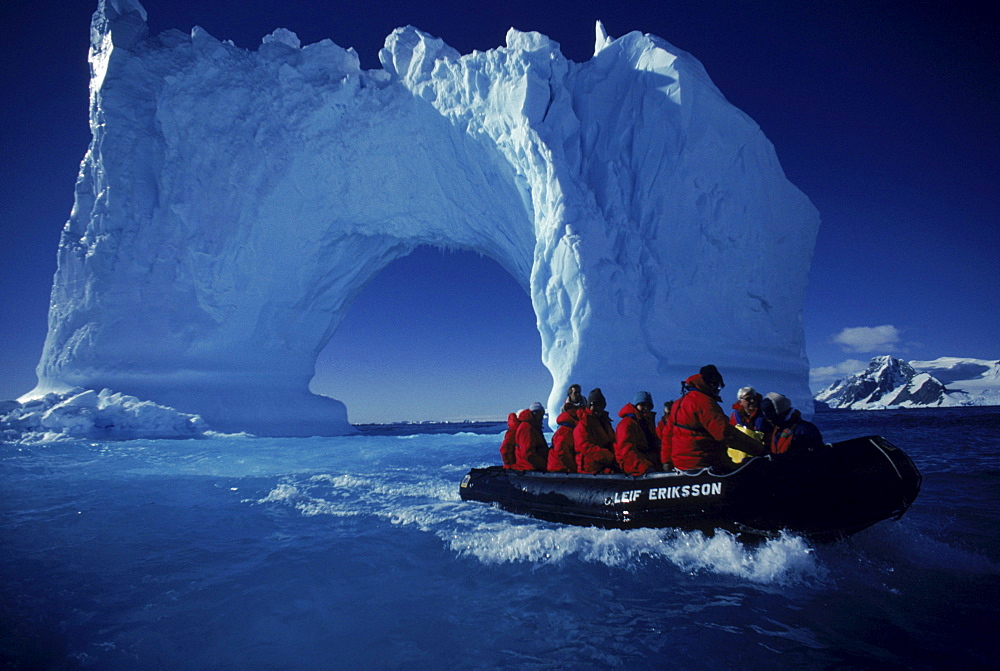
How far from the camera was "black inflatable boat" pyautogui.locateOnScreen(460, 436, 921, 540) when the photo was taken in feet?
9.55

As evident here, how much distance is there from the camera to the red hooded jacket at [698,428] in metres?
3.29

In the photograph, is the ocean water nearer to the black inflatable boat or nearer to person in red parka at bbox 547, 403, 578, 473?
the black inflatable boat

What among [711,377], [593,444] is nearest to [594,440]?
[593,444]

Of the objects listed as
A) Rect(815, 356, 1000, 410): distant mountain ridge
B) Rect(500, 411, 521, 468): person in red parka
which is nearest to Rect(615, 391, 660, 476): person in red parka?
Rect(500, 411, 521, 468): person in red parka

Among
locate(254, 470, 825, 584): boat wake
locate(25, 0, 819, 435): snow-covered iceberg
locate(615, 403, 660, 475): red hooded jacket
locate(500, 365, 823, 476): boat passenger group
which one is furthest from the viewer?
locate(25, 0, 819, 435): snow-covered iceberg

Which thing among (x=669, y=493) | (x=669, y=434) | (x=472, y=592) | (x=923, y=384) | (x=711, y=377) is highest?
(x=923, y=384)

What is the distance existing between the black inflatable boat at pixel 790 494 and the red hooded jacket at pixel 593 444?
0.71 metres

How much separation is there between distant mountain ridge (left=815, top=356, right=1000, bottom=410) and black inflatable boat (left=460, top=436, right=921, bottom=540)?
80704 mm

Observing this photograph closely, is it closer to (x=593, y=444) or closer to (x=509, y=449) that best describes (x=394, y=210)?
(x=509, y=449)

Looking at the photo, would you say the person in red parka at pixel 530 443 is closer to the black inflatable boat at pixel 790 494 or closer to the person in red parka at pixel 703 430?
the black inflatable boat at pixel 790 494

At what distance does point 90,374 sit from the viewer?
45.3ft

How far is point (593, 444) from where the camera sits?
4.47 metres

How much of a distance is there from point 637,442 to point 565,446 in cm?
89

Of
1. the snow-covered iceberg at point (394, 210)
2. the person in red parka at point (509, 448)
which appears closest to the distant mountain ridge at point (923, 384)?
the snow-covered iceberg at point (394, 210)
